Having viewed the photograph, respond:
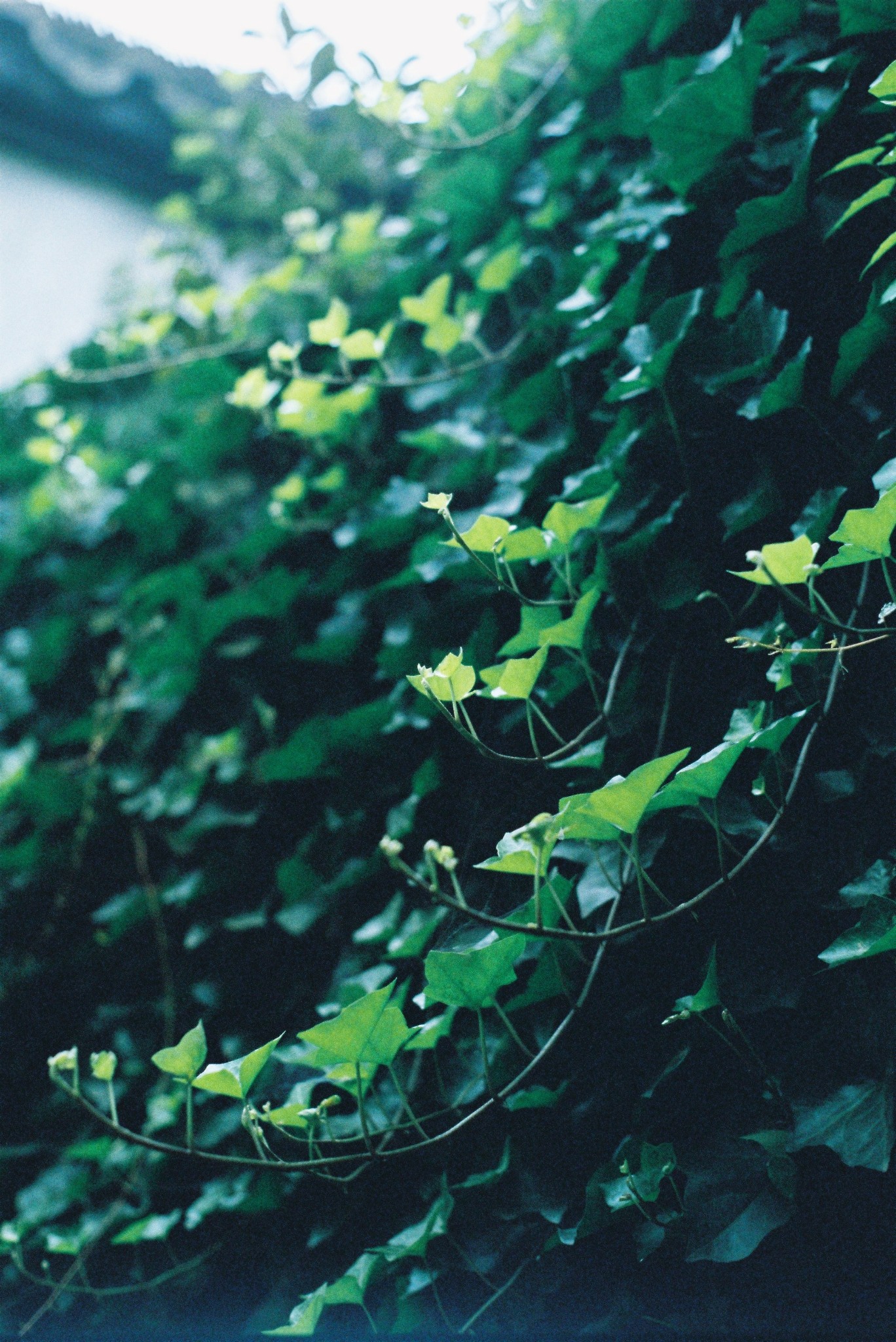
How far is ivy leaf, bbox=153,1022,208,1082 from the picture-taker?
756 millimetres

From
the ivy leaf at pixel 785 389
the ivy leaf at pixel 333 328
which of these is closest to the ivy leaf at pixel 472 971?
the ivy leaf at pixel 785 389

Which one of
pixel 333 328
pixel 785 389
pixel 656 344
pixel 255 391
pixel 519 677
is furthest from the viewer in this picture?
pixel 255 391

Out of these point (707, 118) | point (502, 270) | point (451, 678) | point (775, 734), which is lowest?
point (775, 734)

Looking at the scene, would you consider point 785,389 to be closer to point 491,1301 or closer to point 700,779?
point 700,779

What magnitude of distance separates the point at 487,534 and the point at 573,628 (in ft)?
0.42

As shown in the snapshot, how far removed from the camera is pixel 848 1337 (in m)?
0.74

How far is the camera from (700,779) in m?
0.73

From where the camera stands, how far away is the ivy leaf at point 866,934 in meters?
0.71

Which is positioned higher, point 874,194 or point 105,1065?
point 874,194

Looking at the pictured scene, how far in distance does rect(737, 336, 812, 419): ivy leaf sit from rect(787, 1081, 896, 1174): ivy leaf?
0.62 metres

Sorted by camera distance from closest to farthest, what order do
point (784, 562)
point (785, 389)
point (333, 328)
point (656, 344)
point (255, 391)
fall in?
point (784, 562)
point (785, 389)
point (656, 344)
point (333, 328)
point (255, 391)

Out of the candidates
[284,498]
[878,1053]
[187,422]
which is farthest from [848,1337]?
[187,422]

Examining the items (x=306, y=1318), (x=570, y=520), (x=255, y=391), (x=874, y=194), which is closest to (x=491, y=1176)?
(x=306, y=1318)

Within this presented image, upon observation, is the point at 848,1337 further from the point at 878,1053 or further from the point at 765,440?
the point at 765,440
